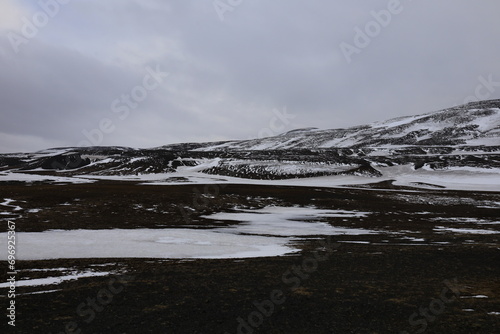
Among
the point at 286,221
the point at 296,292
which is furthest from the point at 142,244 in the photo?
the point at 286,221

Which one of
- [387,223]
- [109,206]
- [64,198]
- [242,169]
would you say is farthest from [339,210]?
[242,169]

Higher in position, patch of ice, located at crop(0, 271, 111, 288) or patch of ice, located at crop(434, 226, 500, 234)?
patch of ice, located at crop(0, 271, 111, 288)

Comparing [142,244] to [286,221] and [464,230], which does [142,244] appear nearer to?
[286,221]

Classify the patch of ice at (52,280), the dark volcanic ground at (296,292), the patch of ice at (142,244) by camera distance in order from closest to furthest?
the dark volcanic ground at (296,292), the patch of ice at (52,280), the patch of ice at (142,244)

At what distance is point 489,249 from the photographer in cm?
2059

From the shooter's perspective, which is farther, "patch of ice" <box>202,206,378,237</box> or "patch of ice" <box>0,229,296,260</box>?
"patch of ice" <box>202,206,378,237</box>

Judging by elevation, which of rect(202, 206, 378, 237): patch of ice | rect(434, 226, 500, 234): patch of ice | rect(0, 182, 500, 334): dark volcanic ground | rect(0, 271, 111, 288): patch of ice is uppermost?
rect(0, 271, 111, 288): patch of ice

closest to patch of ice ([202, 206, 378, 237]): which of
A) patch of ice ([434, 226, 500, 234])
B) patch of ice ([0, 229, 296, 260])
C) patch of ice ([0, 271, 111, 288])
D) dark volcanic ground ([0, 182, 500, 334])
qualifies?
patch of ice ([0, 229, 296, 260])

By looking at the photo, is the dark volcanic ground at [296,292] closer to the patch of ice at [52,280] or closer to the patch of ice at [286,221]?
the patch of ice at [52,280]

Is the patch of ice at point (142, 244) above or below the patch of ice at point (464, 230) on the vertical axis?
above

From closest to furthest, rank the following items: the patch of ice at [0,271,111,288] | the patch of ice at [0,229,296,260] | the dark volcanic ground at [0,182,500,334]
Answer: the dark volcanic ground at [0,182,500,334], the patch of ice at [0,271,111,288], the patch of ice at [0,229,296,260]

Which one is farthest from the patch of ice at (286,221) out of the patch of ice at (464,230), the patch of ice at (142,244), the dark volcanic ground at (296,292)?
the patch of ice at (464,230)

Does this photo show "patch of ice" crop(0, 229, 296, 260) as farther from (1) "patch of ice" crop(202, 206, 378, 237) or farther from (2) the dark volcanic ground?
(1) "patch of ice" crop(202, 206, 378, 237)

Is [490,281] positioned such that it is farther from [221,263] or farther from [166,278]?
[166,278]
